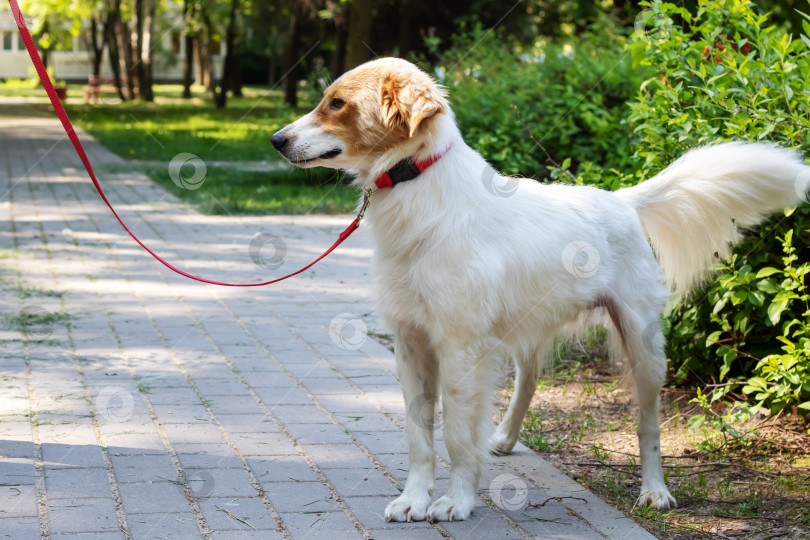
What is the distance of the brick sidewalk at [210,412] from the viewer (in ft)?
11.7

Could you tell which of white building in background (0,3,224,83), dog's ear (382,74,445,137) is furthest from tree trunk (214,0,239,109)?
dog's ear (382,74,445,137)

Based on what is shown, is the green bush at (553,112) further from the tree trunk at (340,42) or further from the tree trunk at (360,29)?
the tree trunk at (340,42)

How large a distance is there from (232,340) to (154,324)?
0.74m

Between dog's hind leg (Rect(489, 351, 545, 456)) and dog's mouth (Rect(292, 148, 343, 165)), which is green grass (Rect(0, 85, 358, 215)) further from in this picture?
dog's hind leg (Rect(489, 351, 545, 456))

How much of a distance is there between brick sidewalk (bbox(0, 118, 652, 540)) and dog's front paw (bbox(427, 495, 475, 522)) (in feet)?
0.16

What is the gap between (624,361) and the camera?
4.23m

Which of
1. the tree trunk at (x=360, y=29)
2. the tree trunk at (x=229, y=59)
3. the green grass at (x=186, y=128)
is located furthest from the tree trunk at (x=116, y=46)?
the tree trunk at (x=360, y=29)

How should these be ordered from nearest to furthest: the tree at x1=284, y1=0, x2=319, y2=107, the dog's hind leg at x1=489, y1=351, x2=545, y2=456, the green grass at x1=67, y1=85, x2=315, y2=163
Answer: the dog's hind leg at x1=489, y1=351, x2=545, y2=456 → the green grass at x1=67, y1=85, x2=315, y2=163 → the tree at x1=284, y1=0, x2=319, y2=107

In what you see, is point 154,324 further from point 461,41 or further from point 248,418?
point 461,41

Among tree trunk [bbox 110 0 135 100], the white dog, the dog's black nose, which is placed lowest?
tree trunk [bbox 110 0 135 100]

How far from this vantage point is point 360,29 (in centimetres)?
1823

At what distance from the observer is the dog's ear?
3447mm

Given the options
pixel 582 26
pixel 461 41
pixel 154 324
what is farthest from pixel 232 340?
pixel 582 26

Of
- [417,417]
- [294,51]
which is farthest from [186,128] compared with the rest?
[417,417]
